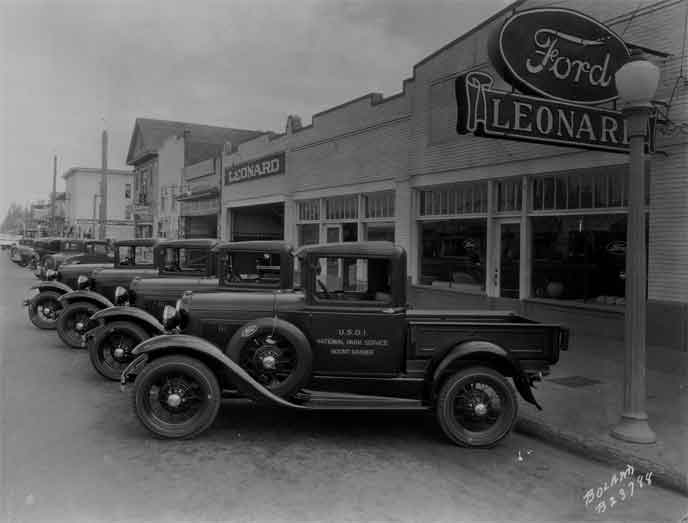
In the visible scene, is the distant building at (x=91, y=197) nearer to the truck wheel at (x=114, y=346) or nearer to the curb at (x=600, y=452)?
the truck wheel at (x=114, y=346)

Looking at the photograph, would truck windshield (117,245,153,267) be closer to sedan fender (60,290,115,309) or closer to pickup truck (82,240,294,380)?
sedan fender (60,290,115,309)

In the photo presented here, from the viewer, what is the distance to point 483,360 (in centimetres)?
556

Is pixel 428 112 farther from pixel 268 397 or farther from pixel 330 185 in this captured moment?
pixel 268 397

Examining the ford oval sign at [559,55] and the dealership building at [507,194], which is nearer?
the ford oval sign at [559,55]

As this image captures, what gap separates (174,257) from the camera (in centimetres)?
977

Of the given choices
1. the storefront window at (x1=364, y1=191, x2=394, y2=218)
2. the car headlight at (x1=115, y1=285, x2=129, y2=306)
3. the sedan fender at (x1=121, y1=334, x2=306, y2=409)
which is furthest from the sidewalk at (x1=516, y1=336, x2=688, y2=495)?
the storefront window at (x1=364, y1=191, x2=394, y2=218)

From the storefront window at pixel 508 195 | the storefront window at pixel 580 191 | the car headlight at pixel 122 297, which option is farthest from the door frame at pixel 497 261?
the car headlight at pixel 122 297

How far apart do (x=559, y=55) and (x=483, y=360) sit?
4482 mm

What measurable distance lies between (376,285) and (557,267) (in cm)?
624

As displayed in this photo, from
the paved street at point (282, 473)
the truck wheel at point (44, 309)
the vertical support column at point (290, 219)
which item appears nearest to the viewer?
the paved street at point (282, 473)

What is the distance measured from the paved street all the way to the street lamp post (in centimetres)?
80

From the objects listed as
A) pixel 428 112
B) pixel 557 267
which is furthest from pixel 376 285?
pixel 428 112

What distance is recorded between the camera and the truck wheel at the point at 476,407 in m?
5.38
